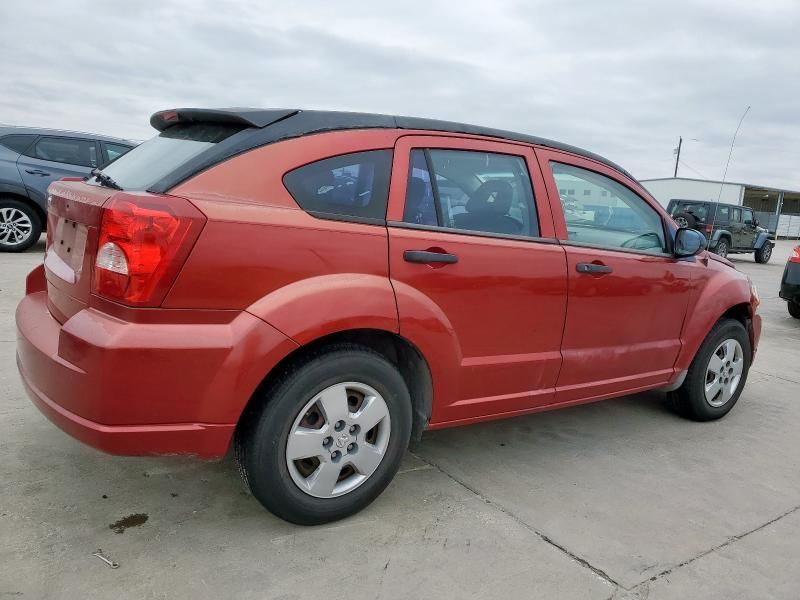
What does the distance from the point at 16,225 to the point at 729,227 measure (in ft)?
59.2

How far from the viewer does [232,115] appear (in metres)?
2.46

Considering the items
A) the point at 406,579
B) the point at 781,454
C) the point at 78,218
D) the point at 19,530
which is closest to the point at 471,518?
the point at 406,579

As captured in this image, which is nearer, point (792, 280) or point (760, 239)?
point (792, 280)

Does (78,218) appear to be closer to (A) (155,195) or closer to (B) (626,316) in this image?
(A) (155,195)

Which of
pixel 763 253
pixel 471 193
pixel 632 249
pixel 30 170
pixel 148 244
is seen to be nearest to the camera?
pixel 148 244

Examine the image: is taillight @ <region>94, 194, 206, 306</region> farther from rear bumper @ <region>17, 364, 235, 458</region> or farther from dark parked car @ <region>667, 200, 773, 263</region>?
dark parked car @ <region>667, 200, 773, 263</region>

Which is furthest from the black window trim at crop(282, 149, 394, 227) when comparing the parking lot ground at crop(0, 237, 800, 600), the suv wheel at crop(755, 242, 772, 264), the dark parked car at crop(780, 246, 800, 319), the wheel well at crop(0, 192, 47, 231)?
the suv wheel at crop(755, 242, 772, 264)

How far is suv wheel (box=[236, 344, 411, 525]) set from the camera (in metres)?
2.33

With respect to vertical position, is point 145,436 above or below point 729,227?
below

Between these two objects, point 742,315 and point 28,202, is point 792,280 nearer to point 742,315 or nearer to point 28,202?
point 742,315

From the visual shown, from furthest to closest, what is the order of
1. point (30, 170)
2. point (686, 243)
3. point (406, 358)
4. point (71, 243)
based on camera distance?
point (30, 170) → point (686, 243) → point (406, 358) → point (71, 243)

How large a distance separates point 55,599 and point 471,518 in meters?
1.54

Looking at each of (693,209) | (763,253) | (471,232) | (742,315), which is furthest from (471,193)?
(763,253)

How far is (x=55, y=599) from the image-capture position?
204cm
